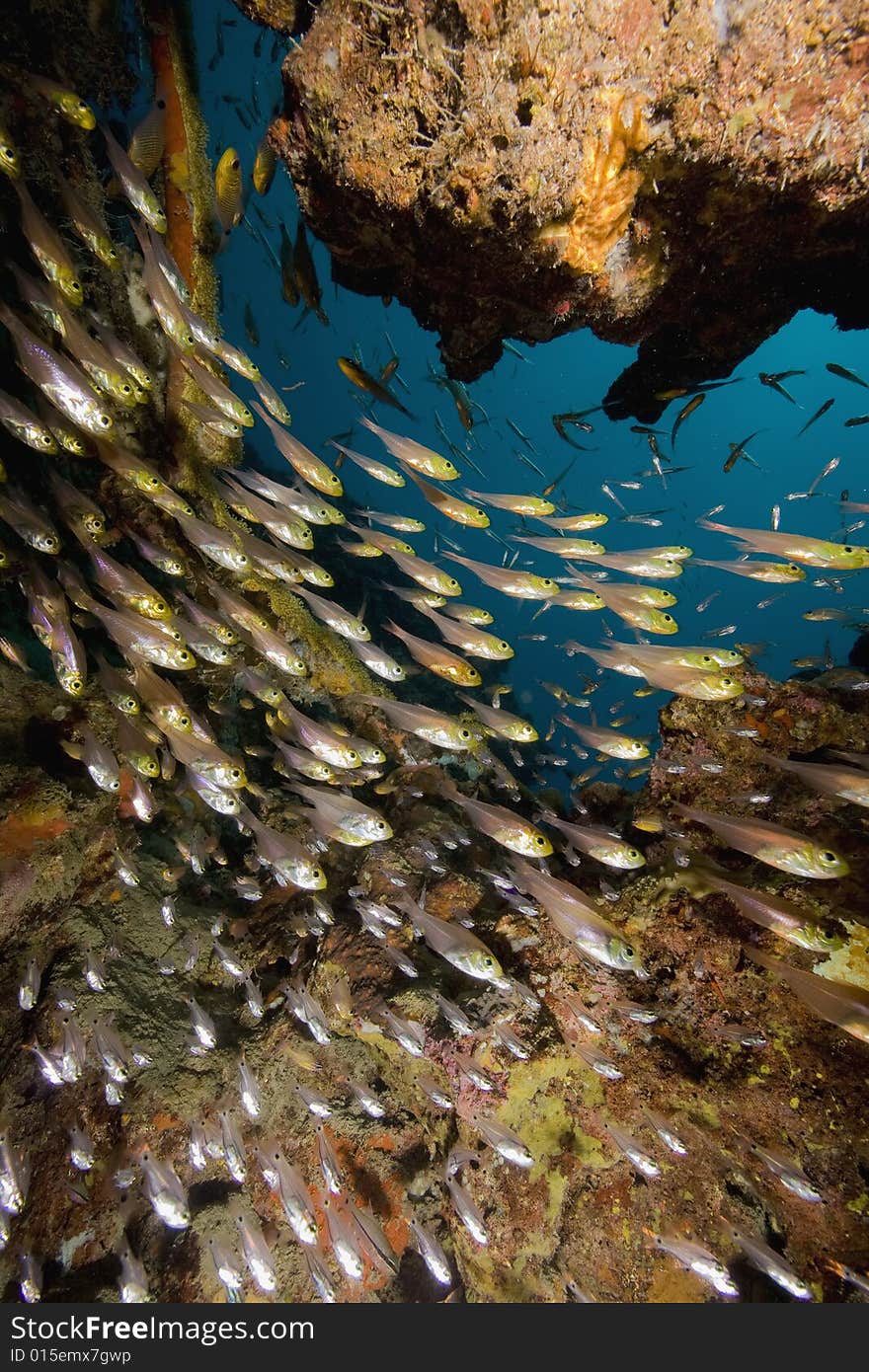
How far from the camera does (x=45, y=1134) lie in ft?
13.8

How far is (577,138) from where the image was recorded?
4.11 m

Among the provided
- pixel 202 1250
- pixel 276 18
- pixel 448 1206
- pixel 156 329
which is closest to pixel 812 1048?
pixel 448 1206

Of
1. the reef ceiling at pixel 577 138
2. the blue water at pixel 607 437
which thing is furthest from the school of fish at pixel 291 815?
the blue water at pixel 607 437

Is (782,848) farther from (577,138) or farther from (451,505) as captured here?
(577,138)

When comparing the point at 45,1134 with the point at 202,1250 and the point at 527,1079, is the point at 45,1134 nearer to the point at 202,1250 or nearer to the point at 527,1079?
the point at 202,1250

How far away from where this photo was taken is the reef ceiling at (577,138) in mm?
3877

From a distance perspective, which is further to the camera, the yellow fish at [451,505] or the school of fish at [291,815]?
the yellow fish at [451,505]

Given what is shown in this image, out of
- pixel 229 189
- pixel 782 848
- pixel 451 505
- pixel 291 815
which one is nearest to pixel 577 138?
pixel 451 505

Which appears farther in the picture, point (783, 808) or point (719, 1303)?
point (783, 808)

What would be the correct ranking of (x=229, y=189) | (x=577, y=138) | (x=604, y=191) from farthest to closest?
(x=229, y=189) → (x=604, y=191) → (x=577, y=138)

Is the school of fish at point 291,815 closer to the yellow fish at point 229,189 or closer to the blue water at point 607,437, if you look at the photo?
the yellow fish at point 229,189

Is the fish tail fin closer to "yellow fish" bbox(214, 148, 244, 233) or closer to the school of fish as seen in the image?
the school of fish

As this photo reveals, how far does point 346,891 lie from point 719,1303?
161 inches

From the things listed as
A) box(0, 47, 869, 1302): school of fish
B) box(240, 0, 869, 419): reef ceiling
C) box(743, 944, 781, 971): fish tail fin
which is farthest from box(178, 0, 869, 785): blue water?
box(743, 944, 781, 971): fish tail fin
